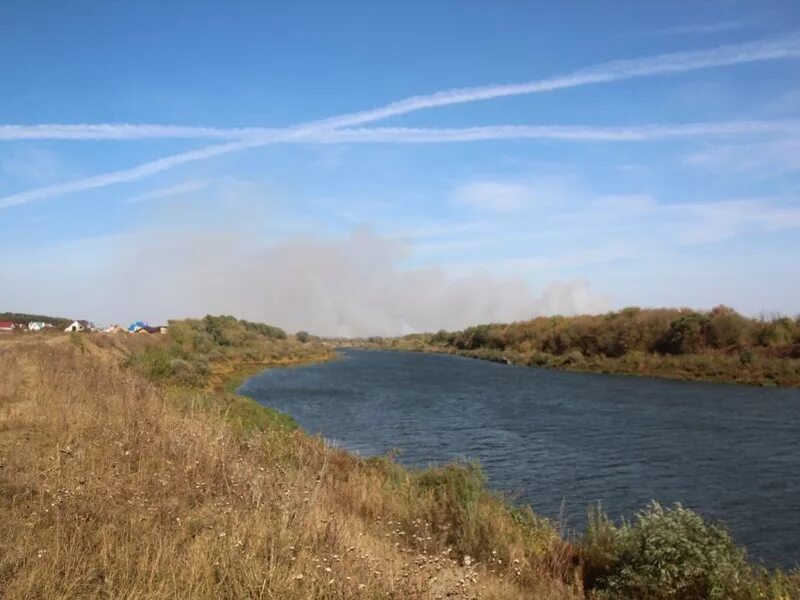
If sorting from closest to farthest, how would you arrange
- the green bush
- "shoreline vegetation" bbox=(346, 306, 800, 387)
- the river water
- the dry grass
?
the dry grass
the green bush
the river water
"shoreline vegetation" bbox=(346, 306, 800, 387)

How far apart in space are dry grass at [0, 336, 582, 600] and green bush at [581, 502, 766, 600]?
80 centimetres

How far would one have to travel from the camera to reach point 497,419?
34.8 m

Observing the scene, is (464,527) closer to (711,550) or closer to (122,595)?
(711,550)

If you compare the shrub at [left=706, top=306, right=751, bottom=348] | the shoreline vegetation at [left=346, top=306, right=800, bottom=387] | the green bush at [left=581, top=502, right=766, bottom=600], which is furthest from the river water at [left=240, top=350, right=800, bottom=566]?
the shrub at [left=706, top=306, right=751, bottom=348]

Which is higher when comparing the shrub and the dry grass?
the shrub

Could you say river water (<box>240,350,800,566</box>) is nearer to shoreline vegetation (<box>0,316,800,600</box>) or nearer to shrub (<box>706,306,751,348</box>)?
shoreline vegetation (<box>0,316,800,600</box>)

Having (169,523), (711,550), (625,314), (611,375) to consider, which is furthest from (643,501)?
(625,314)

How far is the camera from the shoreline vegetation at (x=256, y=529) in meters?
4.94

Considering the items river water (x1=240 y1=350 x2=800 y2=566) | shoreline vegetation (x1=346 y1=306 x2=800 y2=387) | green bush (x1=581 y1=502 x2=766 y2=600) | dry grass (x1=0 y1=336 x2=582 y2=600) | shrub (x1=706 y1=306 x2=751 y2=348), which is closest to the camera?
dry grass (x1=0 y1=336 x2=582 y2=600)

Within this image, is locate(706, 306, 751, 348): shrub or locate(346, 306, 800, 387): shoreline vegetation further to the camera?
locate(706, 306, 751, 348): shrub

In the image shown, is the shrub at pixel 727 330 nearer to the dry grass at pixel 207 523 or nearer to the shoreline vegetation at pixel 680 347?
the shoreline vegetation at pixel 680 347

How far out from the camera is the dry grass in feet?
16.0

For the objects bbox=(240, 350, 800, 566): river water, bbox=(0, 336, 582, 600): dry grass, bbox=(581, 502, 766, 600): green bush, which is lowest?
bbox=(240, 350, 800, 566): river water

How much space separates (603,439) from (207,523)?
25.6m
